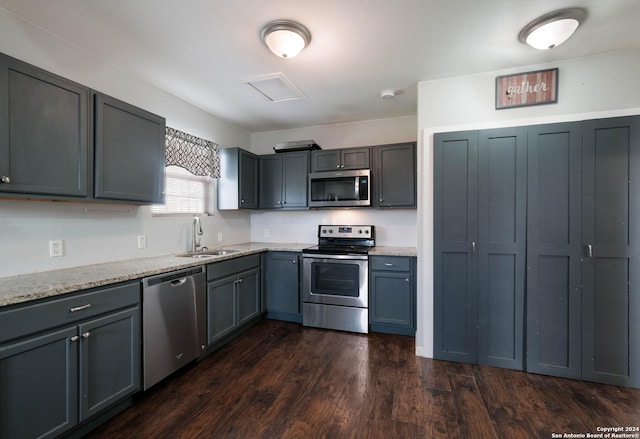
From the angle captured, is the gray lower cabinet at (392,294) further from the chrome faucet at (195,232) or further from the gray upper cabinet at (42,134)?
the gray upper cabinet at (42,134)

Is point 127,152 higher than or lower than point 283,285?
higher

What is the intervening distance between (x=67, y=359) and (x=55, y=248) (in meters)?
0.86

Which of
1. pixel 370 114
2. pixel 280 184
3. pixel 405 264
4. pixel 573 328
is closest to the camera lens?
pixel 573 328

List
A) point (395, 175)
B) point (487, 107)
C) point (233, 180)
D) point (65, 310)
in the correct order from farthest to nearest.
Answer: point (233, 180) < point (395, 175) < point (487, 107) < point (65, 310)

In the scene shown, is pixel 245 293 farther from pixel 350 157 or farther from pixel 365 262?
pixel 350 157

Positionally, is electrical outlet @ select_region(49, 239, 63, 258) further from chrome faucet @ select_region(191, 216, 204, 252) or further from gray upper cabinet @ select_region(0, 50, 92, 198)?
chrome faucet @ select_region(191, 216, 204, 252)

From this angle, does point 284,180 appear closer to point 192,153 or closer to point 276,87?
point 192,153

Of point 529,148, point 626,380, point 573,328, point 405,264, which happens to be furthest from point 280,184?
point 626,380

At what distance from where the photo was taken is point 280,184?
153 inches

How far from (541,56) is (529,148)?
2.41 feet

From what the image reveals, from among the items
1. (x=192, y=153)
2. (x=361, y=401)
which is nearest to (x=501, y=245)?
(x=361, y=401)

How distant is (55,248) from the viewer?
196cm

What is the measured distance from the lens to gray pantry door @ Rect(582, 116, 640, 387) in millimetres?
2104

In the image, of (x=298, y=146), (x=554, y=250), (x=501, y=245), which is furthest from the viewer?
(x=298, y=146)
